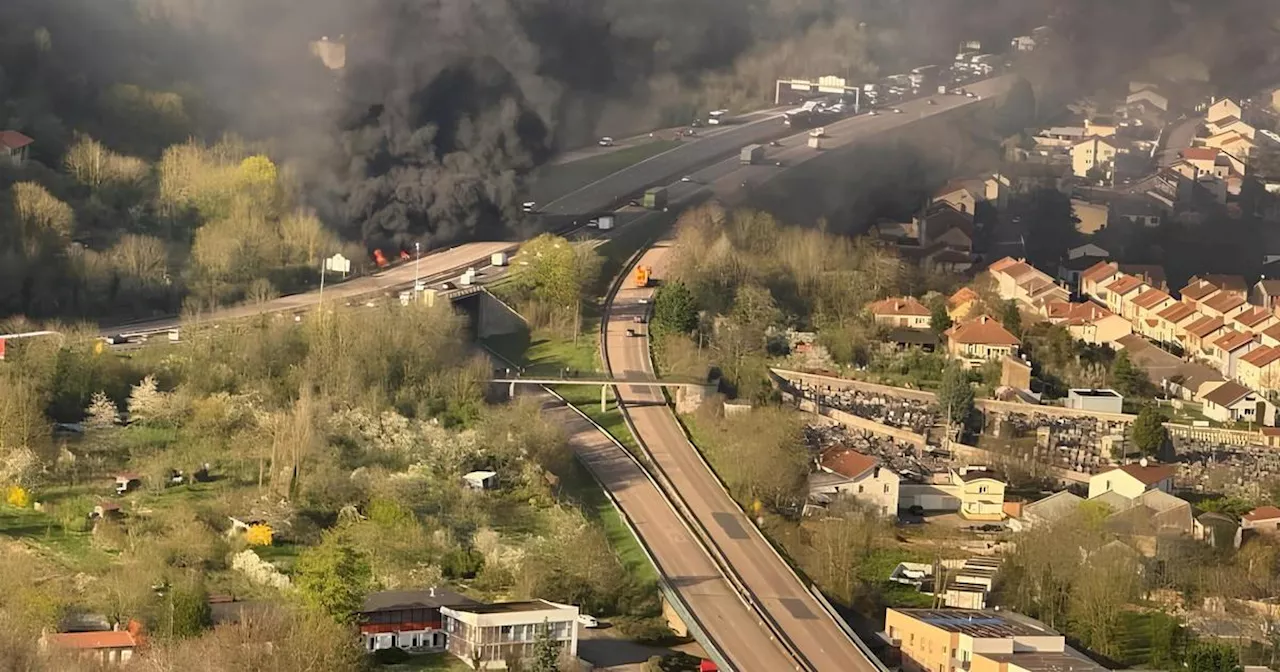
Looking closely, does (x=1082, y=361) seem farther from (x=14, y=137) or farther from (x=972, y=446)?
(x=14, y=137)

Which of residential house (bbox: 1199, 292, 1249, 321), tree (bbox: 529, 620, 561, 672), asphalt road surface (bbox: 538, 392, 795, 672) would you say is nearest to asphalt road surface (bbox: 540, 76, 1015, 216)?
residential house (bbox: 1199, 292, 1249, 321)

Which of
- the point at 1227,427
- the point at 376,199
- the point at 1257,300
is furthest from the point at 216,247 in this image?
the point at 1257,300

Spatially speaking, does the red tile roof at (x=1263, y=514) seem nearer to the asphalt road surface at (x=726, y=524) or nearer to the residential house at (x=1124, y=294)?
the asphalt road surface at (x=726, y=524)

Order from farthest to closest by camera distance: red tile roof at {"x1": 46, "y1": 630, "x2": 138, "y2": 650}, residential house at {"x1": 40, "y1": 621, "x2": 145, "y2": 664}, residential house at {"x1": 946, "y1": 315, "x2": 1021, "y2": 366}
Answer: residential house at {"x1": 946, "y1": 315, "x2": 1021, "y2": 366}
red tile roof at {"x1": 46, "y1": 630, "x2": 138, "y2": 650}
residential house at {"x1": 40, "y1": 621, "x2": 145, "y2": 664}

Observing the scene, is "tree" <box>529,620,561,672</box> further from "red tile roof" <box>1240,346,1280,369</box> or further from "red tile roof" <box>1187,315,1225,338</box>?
"red tile roof" <box>1187,315,1225,338</box>

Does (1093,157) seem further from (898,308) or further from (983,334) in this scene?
(983,334)
